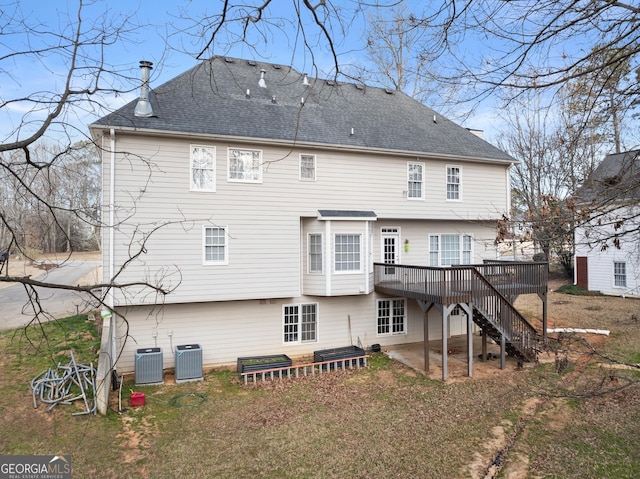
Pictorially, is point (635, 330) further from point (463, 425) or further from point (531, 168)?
point (463, 425)

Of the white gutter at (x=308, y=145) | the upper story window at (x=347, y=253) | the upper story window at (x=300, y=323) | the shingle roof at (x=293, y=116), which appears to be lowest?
the upper story window at (x=300, y=323)

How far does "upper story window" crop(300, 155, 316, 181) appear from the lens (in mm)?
14422

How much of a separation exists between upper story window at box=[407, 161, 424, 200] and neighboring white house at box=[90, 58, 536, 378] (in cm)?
6

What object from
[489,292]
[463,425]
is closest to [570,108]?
[463,425]

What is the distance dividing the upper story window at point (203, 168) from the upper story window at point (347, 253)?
15.2ft

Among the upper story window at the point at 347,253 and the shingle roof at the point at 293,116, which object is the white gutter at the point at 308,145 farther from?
the upper story window at the point at 347,253

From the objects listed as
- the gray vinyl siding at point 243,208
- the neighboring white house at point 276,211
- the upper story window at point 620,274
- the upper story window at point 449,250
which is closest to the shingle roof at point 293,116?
the neighboring white house at point 276,211

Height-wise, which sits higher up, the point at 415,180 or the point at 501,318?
the point at 415,180

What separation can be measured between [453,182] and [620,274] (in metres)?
15.2

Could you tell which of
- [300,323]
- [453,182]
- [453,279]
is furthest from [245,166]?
[453,182]

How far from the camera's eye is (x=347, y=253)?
47.9 feet

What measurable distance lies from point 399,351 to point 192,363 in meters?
7.49

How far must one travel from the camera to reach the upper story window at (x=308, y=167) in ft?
47.3

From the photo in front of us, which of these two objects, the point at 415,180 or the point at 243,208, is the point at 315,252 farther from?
the point at 415,180
